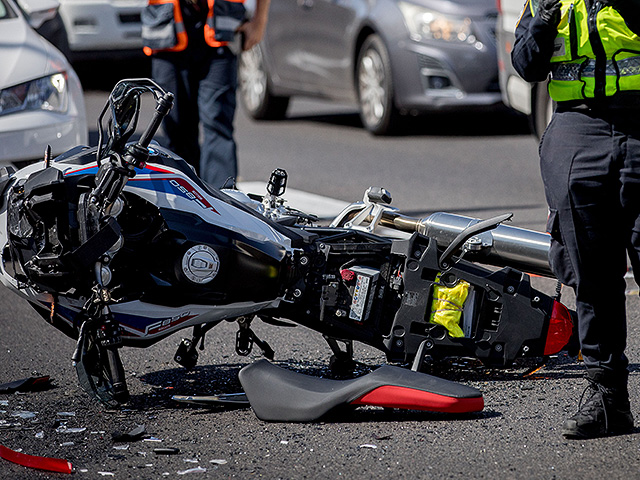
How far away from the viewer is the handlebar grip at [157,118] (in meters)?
3.88

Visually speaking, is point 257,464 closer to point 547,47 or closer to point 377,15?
point 547,47

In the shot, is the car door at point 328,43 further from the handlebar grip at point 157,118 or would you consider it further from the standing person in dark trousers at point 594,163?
the standing person in dark trousers at point 594,163

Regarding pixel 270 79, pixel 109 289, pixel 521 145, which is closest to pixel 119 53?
pixel 270 79

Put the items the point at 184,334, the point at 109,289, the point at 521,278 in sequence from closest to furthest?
the point at 109,289 < the point at 521,278 < the point at 184,334

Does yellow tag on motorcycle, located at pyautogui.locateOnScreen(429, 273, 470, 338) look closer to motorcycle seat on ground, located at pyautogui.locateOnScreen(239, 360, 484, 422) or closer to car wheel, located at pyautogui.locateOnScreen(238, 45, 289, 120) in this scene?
motorcycle seat on ground, located at pyautogui.locateOnScreen(239, 360, 484, 422)

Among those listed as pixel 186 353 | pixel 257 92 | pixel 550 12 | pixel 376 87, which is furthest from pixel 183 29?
pixel 257 92

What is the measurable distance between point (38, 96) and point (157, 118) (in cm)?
274

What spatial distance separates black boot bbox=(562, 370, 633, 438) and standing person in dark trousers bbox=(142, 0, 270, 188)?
3568 millimetres

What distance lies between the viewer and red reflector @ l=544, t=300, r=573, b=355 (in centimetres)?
428

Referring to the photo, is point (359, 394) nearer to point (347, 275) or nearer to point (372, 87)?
point (347, 275)

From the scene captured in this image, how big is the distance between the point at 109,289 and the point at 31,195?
0.43 metres

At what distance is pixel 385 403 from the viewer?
3836 mm

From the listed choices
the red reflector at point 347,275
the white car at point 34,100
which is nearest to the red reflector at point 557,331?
the red reflector at point 347,275

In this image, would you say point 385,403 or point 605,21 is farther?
point 385,403
